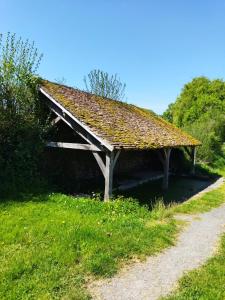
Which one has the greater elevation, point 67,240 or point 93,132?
point 93,132

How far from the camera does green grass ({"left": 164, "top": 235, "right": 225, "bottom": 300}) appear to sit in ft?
17.0

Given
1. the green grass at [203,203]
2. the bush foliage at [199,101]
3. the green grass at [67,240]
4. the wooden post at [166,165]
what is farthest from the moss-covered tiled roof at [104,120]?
the bush foliage at [199,101]

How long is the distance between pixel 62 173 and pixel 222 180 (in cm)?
1106

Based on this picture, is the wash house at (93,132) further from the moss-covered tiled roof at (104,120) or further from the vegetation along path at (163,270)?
the vegetation along path at (163,270)

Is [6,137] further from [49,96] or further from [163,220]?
[163,220]

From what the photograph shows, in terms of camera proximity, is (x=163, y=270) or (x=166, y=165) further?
(x=166, y=165)

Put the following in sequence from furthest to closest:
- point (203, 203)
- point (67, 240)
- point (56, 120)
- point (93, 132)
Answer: point (203, 203) < point (56, 120) < point (93, 132) < point (67, 240)

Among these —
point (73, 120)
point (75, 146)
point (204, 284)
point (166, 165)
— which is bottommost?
point (204, 284)

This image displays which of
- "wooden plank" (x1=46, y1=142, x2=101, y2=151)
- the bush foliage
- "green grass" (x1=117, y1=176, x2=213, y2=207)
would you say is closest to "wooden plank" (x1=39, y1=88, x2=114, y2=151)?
"wooden plank" (x1=46, y1=142, x2=101, y2=151)

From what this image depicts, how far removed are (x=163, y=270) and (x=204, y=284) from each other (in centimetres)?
85

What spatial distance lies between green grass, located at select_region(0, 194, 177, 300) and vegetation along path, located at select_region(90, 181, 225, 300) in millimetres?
286

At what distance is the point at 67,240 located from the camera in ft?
22.7

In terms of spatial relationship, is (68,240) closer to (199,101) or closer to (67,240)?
(67,240)

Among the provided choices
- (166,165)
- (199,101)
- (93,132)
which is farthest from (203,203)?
(199,101)
